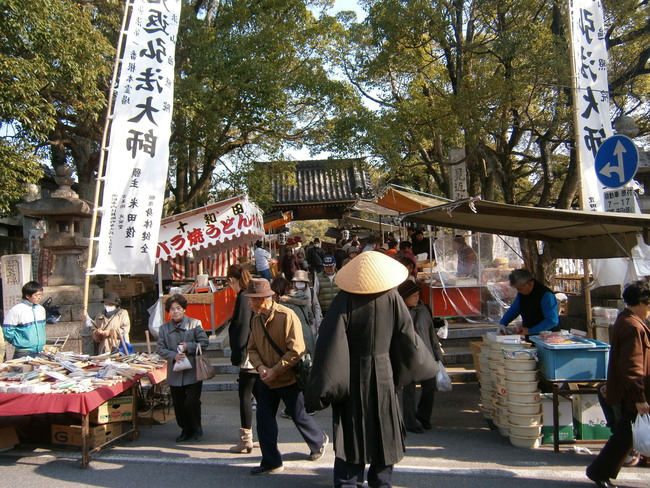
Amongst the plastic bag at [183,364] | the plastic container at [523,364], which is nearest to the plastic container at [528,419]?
the plastic container at [523,364]

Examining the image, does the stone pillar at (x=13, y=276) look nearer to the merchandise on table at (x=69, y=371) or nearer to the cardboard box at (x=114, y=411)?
the merchandise on table at (x=69, y=371)

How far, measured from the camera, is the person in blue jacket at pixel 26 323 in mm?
6355

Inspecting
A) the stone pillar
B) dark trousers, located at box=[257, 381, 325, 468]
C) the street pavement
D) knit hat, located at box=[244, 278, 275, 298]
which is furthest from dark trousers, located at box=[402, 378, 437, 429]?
the stone pillar

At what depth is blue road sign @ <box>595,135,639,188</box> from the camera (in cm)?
672

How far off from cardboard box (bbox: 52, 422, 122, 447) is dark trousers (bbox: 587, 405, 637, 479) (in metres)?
4.88

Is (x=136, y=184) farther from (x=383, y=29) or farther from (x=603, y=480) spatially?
(x=383, y=29)

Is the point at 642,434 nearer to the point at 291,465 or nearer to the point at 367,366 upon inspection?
the point at 367,366

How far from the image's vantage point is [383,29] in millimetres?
13391

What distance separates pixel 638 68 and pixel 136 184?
10.8m

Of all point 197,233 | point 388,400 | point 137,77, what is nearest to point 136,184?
point 137,77

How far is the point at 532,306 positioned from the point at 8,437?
624cm

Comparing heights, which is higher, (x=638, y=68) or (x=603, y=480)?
(x=638, y=68)

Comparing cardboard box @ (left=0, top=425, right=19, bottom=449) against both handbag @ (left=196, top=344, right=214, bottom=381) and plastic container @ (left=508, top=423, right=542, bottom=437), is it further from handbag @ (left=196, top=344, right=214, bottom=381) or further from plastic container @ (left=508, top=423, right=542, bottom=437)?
plastic container @ (left=508, top=423, right=542, bottom=437)

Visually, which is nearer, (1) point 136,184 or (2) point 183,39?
(1) point 136,184
